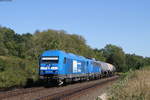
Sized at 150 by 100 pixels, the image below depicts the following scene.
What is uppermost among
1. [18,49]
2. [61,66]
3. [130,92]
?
[18,49]

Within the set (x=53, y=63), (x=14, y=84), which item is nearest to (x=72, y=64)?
(x=53, y=63)

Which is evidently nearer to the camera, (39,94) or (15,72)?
(39,94)

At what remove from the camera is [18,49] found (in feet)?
289

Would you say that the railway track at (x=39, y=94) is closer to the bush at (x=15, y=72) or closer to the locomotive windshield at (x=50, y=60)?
the locomotive windshield at (x=50, y=60)

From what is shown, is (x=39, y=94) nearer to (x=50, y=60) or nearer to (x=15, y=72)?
(x=50, y=60)

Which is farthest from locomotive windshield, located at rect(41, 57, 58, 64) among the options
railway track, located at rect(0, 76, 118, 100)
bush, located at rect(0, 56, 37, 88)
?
railway track, located at rect(0, 76, 118, 100)

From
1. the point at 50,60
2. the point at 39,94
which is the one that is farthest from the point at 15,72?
the point at 39,94

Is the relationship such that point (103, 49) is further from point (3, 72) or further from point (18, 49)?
point (3, 72)

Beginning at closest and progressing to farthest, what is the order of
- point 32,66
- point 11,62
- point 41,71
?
1. point 41,71
2. point 11,62
3. point 32,66

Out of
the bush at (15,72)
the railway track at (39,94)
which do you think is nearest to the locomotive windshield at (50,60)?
the bush at (15,72)

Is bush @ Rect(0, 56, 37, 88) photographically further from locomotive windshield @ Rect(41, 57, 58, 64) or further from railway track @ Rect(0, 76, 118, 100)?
railway track @ Rect(0, 76, 118, 100)

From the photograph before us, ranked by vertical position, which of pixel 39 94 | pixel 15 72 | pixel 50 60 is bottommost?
pixel 39 94

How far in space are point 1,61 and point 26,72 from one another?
3.93 meters

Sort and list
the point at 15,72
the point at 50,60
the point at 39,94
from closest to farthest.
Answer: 1. the point at 39,94
2. the point at 50,60
3. the point at 15,72
